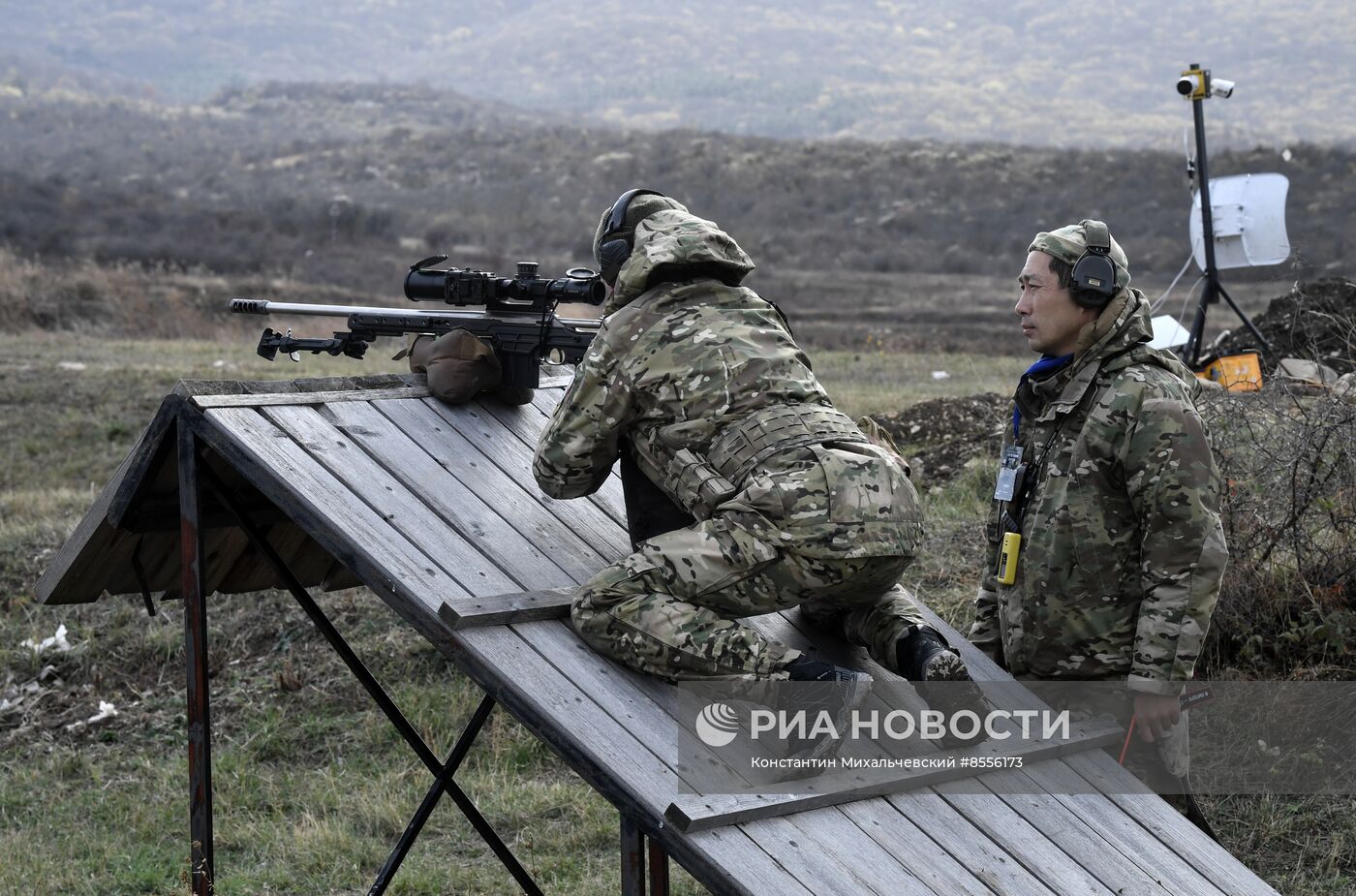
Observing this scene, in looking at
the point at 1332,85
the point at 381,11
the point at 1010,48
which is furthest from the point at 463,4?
the point at 1332,85

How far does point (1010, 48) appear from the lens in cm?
13325

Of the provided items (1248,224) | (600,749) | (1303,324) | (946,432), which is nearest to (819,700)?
(600,749)

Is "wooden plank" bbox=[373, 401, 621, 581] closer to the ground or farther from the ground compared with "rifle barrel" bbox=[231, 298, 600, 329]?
closer to the ground

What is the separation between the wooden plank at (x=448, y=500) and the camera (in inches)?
156

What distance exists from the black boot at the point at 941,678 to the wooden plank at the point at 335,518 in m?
1.26

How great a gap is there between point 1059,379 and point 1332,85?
118 meters

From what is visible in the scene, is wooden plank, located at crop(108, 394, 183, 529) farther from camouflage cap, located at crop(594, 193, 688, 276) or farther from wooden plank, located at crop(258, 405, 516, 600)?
camouflage cap, located at crop(594, 193, 688, 276)

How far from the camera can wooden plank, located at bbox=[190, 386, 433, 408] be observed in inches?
158

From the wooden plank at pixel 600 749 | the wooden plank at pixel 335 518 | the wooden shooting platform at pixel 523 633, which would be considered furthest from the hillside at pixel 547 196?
the wooden plank at pixel 600 749

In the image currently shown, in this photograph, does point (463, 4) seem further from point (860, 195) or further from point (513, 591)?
point (513, 591)

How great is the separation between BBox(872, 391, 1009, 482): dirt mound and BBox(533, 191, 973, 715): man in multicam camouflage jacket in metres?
5.29

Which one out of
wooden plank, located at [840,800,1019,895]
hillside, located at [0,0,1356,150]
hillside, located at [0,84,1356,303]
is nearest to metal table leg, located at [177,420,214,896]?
wooden plank, located at [840,800,1019,895]

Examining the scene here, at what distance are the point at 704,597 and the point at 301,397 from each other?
62.6 inches

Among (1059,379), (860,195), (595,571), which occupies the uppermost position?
(1059,379)
